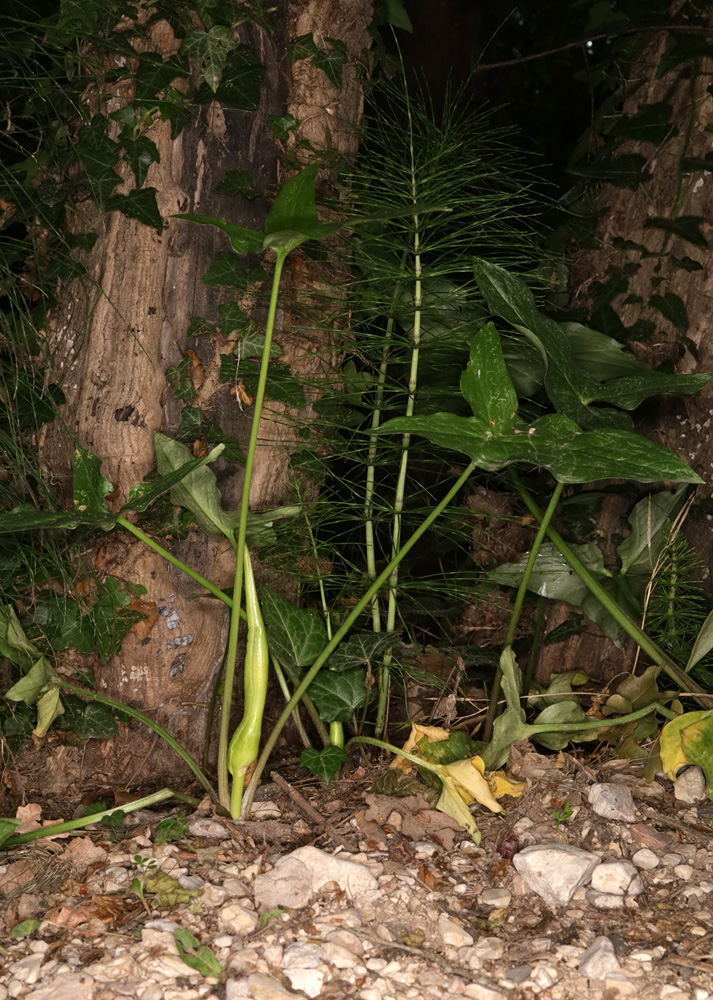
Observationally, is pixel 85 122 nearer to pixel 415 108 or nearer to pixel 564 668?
pixel 415 108

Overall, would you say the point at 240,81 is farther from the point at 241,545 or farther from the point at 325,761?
the point at 325,761

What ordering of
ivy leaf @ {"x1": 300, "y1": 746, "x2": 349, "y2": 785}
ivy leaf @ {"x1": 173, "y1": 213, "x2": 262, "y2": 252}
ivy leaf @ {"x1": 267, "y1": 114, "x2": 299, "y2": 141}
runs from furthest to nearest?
ivy leaf @ {"x1": 267, "y1": 114, "x2": 299, "y2": 141} < ivy leaf @ {"x1": 300, "y1": 746, "x2": 349, "y2": 785} < ivy leaf @ {"x1": 173, "y1": 213, "x2": 262, "y2": 252}

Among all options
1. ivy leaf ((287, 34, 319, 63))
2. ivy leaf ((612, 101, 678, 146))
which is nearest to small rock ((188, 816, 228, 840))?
ivy leaf ((287, 34, 319, 63))

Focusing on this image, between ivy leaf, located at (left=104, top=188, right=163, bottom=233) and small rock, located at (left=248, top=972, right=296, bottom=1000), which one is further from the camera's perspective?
ivy leaf, located at (left=104, top=188, right=163, bottom=233)

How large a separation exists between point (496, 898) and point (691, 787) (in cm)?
43

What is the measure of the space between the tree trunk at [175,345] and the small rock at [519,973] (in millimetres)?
743

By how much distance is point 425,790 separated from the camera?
1446 millimetres

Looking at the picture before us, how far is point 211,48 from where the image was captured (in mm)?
1523

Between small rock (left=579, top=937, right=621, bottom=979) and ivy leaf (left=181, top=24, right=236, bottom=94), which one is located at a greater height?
ivy leaf (left=181, top=24, right=236, bottom=94)

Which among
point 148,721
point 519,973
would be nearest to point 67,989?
point 148,721

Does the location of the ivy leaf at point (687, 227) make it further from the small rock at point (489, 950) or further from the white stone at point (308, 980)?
the white stone at point (308, 980)

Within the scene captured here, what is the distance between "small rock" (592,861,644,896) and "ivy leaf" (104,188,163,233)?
123 centimetres

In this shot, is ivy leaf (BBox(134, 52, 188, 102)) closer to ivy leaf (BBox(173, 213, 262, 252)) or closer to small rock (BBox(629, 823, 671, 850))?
ivy leaf (BBox(173, 213, 262, 252))

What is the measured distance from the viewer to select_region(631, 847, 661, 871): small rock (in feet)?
4.17
